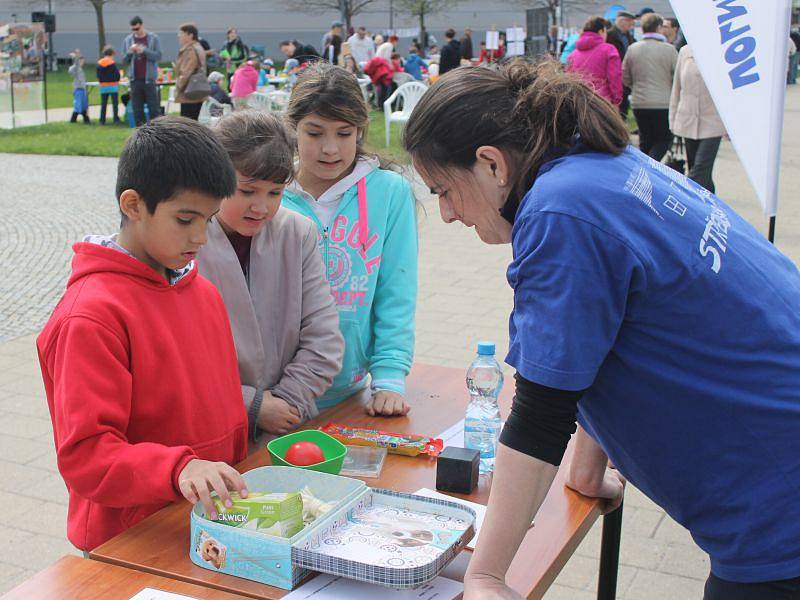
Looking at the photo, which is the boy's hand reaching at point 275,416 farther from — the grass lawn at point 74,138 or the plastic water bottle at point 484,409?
the grass lawn at point 74,138

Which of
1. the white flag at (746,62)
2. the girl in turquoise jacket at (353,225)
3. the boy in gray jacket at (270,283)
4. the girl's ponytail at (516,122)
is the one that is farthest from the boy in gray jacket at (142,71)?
the girl's ponytail at (516,122)

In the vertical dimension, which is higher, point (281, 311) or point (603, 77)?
point (603, 77)

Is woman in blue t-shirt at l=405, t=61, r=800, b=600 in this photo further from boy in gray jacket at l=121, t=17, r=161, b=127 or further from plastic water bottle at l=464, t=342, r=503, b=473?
boy in gray jacket at l=121, t=17, r=161, b=127

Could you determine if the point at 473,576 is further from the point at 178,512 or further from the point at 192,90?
the point at 192,90

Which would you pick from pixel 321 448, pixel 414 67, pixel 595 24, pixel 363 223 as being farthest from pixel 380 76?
pixel 321 448

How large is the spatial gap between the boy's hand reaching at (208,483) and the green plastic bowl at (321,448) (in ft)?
0.68

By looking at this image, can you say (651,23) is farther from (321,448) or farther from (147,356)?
(147,356)

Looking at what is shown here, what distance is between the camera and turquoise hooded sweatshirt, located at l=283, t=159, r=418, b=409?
2.62 meters

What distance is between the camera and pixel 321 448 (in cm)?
202

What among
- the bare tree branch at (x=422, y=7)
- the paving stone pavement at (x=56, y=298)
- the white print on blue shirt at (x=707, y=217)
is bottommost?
the paving stone pavement at (x=56, y=298)

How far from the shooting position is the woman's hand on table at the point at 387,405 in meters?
2.41

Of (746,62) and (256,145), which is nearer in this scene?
(256,145)

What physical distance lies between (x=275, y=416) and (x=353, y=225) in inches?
25.4

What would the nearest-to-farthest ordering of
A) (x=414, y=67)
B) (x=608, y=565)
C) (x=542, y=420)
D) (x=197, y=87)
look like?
(x=542, y=420), (x=608, y=565), (x=197, y=87), (x=414, y=67)
